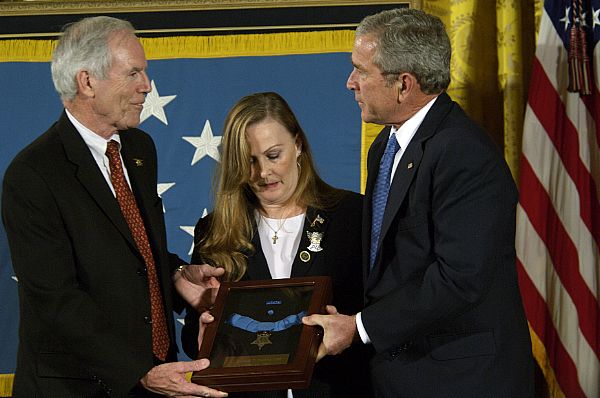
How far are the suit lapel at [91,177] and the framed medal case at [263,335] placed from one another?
35 cm

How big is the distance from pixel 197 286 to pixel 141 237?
0.98ft

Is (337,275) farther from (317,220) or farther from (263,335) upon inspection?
(263,335)

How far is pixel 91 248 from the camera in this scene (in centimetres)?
282

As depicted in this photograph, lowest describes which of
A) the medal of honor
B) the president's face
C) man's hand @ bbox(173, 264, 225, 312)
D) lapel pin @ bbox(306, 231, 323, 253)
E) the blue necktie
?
the medal of honor

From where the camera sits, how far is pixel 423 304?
2.63 m

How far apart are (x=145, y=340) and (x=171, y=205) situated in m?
1.70

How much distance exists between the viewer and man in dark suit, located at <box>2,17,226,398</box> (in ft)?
9.08

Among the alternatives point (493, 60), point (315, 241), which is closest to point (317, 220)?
point (315, 241)

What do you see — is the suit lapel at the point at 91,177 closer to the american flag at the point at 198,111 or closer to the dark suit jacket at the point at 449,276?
the dark suit jacket at the point at 449,276

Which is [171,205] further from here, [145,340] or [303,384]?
[303,384]

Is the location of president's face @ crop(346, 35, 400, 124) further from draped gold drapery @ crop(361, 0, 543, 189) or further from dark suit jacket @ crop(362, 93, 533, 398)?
draped gold drapery @ crop(361, 0, 543, 189)

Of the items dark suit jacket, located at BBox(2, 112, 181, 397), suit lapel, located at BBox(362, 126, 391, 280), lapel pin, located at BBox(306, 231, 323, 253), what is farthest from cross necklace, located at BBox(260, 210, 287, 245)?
dark suit jacket, located at BBox(2, 112, 181, 397)

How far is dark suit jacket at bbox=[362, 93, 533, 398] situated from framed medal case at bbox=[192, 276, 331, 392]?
18 centimetres

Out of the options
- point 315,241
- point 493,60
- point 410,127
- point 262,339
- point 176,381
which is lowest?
point 176,381
